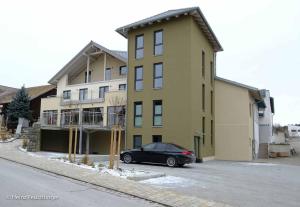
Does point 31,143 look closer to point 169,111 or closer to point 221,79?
point 169,111

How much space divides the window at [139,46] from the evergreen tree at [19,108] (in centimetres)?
Result: 1737

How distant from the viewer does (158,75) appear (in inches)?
1176

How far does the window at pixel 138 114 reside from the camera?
3025cm

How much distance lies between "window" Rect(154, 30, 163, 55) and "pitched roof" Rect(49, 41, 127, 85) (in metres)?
5.16

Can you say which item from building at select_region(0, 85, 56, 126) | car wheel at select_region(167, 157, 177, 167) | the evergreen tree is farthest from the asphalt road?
building at select_region(0, 85, 56, 126)

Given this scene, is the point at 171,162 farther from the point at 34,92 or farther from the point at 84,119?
the point at 34,92

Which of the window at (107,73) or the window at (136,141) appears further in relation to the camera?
the window at (107,73)

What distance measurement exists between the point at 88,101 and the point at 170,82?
10035 mm

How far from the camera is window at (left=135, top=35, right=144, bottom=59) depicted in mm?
31156

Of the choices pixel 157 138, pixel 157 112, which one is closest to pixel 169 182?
pixel 157 138

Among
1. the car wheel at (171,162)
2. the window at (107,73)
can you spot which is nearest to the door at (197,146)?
the car wheel at (171,162)

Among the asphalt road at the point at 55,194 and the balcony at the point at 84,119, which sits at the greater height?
the balcony at the point at 84,119

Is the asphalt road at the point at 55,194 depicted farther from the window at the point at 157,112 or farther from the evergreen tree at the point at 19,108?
the evergreen tree at the point at 19,108

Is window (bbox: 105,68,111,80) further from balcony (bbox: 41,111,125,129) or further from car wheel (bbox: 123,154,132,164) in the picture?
car wheel (bbox: 123,154,132,164)
